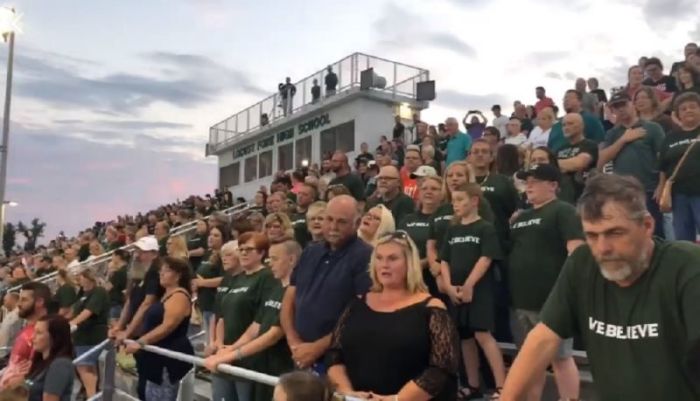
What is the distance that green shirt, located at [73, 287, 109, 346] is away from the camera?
8547 millimetres

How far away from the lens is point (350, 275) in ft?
14.1

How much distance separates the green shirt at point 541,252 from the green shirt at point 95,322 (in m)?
5.38

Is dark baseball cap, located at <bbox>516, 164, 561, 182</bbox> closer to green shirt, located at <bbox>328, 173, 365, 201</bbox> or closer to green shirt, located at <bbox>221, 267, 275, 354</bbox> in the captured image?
green shirt, located at <bbox>221, 267, 275, 354</bbox>

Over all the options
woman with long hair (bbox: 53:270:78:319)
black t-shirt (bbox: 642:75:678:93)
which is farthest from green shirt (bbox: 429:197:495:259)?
woman with long hair (bbox: 53:270:78:319)

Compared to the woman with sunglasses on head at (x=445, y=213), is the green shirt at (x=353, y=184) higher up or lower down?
higher up

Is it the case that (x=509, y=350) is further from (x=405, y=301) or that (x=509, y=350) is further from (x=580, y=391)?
(x=405, y=301)

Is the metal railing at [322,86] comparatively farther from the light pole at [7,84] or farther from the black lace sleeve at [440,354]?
the black lace sleeve at [440,354]

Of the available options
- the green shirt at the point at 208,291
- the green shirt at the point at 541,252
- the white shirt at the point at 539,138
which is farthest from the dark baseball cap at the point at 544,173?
the green shirt at the point at 208,291

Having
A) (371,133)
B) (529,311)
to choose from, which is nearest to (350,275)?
(529,311)

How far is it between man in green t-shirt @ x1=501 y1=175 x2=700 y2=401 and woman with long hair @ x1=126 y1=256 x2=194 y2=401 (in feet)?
13.5

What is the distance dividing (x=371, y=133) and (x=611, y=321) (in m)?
21.4

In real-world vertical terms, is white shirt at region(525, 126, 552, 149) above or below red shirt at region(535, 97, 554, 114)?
below

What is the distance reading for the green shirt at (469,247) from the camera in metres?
5.17

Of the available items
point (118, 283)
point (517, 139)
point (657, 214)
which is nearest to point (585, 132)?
point (657, 214)
